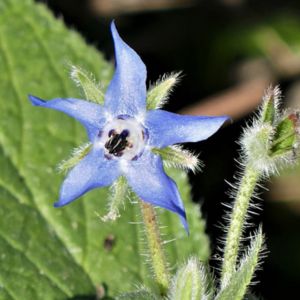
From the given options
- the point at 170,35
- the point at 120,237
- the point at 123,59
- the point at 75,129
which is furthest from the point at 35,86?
the point at 170,35

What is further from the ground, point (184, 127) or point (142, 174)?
point (184, 127)

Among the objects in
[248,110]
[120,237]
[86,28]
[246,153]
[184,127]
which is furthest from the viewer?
[86,28]

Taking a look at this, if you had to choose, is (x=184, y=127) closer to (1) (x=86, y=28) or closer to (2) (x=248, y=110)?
(2) (x=248, y=110)

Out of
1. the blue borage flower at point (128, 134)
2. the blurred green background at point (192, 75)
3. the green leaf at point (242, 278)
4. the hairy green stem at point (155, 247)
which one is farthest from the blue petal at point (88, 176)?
the blurred green background at point (192, 75)

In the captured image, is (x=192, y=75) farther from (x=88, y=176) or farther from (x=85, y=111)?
(x=88, y=176)

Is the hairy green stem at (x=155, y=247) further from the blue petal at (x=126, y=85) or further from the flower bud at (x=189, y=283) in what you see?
the blue petal at (x=126, y=85)

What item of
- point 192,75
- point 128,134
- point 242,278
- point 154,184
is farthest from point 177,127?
point 192,75
